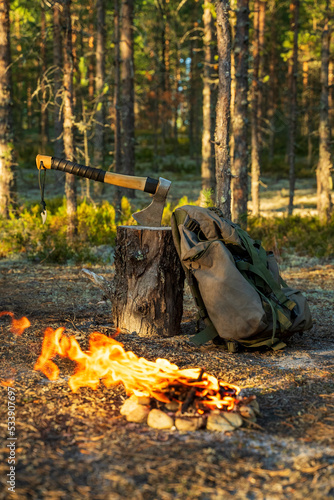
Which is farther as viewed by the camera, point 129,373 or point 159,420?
point 129,373

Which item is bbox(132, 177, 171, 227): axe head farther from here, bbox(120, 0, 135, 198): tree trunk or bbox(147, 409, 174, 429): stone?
bbox(120, 0, 135, 198): tree trunk

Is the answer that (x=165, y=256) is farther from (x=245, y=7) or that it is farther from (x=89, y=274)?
(x=245, y=7)

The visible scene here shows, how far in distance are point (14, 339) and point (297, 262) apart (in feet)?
20.6

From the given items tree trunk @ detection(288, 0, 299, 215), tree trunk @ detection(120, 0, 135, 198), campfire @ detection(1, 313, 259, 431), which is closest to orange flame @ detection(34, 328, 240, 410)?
campfire @ detection(1, 313, 259, 431)

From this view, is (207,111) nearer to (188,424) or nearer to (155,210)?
(155,210)

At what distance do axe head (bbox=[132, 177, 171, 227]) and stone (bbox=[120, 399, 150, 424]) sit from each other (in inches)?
86.0

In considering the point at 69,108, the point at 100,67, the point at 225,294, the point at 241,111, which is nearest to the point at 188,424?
the point at 225,294

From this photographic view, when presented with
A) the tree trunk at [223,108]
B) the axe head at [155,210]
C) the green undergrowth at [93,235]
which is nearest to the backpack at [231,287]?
the axe head at [155,210]

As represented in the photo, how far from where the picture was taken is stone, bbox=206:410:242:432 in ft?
8.87

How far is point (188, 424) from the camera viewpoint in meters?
2.71

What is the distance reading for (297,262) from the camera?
9.16 meters

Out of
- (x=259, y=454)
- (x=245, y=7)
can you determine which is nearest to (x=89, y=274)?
(x=259, y=454)

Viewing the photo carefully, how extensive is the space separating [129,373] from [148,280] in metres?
1.47

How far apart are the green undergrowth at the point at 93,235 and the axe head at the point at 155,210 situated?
362 cm
